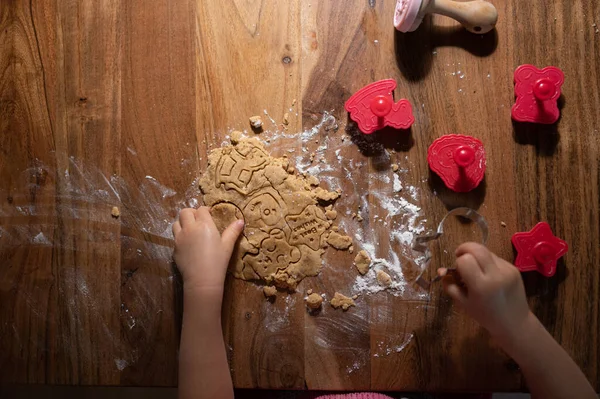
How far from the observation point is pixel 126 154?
0.82 m

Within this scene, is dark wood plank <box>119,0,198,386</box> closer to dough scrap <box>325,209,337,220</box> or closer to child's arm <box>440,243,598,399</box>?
dough scrap <box>325,209,337,220</box>

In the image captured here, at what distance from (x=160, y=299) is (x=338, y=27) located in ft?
1.92

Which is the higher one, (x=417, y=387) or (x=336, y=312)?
(x=336, y=312)

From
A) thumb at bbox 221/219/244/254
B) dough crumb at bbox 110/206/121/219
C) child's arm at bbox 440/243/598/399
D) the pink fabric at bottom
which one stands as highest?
dough crumb at bbox 110/206/121/219

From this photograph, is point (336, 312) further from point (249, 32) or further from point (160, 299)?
point (249, 32)

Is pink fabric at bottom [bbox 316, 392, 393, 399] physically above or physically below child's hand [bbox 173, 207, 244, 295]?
below

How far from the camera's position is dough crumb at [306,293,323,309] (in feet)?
2.60

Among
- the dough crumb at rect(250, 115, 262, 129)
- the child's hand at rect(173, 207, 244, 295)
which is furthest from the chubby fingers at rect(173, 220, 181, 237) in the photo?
the dough crumb at rect(250, 115, 262, 129)

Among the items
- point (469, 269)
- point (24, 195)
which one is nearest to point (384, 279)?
point (469, 269)

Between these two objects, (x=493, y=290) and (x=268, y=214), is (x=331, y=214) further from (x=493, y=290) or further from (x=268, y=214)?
(x=493, y=290)

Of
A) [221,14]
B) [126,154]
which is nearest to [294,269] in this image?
[126,154]

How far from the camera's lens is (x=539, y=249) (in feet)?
2.53

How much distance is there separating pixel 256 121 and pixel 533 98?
0.49m

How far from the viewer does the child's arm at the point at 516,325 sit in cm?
71
